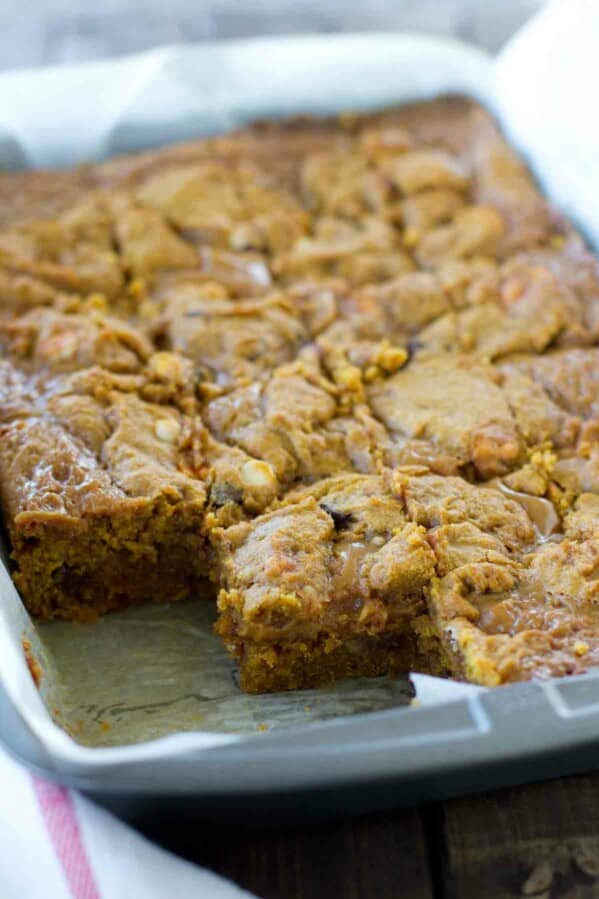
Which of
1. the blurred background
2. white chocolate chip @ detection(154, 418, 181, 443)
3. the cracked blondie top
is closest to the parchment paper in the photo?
the cracked blondie top

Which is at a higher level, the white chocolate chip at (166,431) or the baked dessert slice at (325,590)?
the white chocolate chip at (166,431)

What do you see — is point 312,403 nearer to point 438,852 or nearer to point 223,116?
point 438,852

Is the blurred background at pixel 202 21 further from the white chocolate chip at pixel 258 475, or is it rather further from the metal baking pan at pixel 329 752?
the metal baking pan at pixel 329 752

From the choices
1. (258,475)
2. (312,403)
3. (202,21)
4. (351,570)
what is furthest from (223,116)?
(351,570)

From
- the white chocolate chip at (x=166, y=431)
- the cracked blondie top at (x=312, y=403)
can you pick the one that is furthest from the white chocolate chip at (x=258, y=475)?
the white chocolate chip at (x=166, y=431)

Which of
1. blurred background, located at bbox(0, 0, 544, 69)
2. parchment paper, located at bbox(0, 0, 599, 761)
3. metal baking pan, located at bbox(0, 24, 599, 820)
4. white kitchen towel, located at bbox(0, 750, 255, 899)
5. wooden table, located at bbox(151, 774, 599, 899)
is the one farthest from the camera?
blurred background, located at bbox(0, 0, 544, 69)

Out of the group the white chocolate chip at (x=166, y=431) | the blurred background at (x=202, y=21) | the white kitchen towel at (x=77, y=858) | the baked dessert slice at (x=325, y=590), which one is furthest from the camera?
the blurred background at (x=202, y=21)

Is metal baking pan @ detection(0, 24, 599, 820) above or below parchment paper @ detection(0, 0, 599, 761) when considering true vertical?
below

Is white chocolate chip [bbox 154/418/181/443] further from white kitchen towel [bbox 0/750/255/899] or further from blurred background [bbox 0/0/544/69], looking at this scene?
blurred background [bbox 0/0/544/69]
